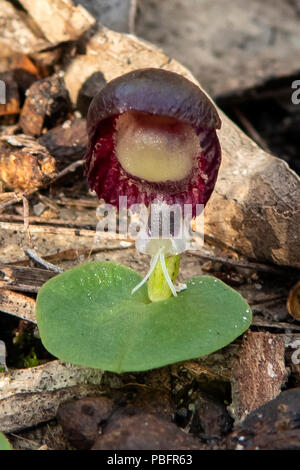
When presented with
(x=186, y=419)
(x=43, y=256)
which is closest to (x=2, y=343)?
(x=43, y=256)

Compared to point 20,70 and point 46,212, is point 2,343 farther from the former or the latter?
point 20,70

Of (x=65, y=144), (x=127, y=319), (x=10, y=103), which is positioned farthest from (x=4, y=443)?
(x=10, y=103)

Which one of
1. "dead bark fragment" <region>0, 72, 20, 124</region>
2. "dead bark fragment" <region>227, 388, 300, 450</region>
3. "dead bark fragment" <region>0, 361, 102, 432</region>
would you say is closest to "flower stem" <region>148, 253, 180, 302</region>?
"dead bark fragment" <region>0, 361, 102, 432</region>

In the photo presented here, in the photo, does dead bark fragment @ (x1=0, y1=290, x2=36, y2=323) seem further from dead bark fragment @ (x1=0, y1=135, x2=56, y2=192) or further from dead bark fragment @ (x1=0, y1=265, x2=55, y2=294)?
dead bark fragment @ (x1=0, y1=135, x2=56, y2=192)

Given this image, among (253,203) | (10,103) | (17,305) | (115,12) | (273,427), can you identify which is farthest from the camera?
(115,12)

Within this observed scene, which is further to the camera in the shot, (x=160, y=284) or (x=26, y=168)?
(x=26, y=168)

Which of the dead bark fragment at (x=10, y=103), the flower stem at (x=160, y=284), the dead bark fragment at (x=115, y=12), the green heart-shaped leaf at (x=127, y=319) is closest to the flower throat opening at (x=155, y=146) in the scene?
the flower stem at (x=160, y=284)

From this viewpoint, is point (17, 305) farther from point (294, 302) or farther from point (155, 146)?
point (294, 302)
